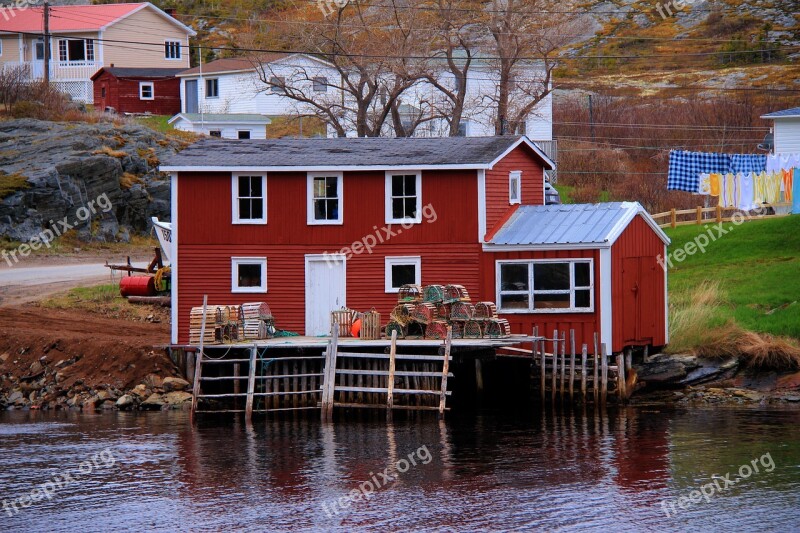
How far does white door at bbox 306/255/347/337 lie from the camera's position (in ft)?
115

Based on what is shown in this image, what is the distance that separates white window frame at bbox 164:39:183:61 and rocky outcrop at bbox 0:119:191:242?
2789 cm

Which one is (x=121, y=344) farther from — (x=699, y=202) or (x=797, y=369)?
(x=699, y=202)

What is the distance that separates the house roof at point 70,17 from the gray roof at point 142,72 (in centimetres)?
492

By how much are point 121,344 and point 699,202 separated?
3222cm

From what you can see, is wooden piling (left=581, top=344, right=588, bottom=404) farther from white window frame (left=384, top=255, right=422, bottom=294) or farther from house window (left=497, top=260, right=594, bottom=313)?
white window frame (left=384, top=255, right=422, bottom=294)

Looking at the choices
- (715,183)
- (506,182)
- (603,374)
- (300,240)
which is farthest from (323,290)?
(715,183)

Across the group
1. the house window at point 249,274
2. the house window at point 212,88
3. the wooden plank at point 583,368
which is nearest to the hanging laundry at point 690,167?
the wooden plank at point 583,368

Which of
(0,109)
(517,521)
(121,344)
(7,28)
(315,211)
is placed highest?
(7,28)

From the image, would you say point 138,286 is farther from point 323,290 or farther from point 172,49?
point 172,49

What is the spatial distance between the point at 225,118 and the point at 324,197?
117 ft

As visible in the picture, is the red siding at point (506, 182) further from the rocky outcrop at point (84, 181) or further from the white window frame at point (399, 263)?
the rocky outcrop at point (84, 181)

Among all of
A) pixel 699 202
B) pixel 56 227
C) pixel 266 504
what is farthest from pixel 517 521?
pixel 699 202

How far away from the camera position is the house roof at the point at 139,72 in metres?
74.4

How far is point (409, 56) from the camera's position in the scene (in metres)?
55.6
